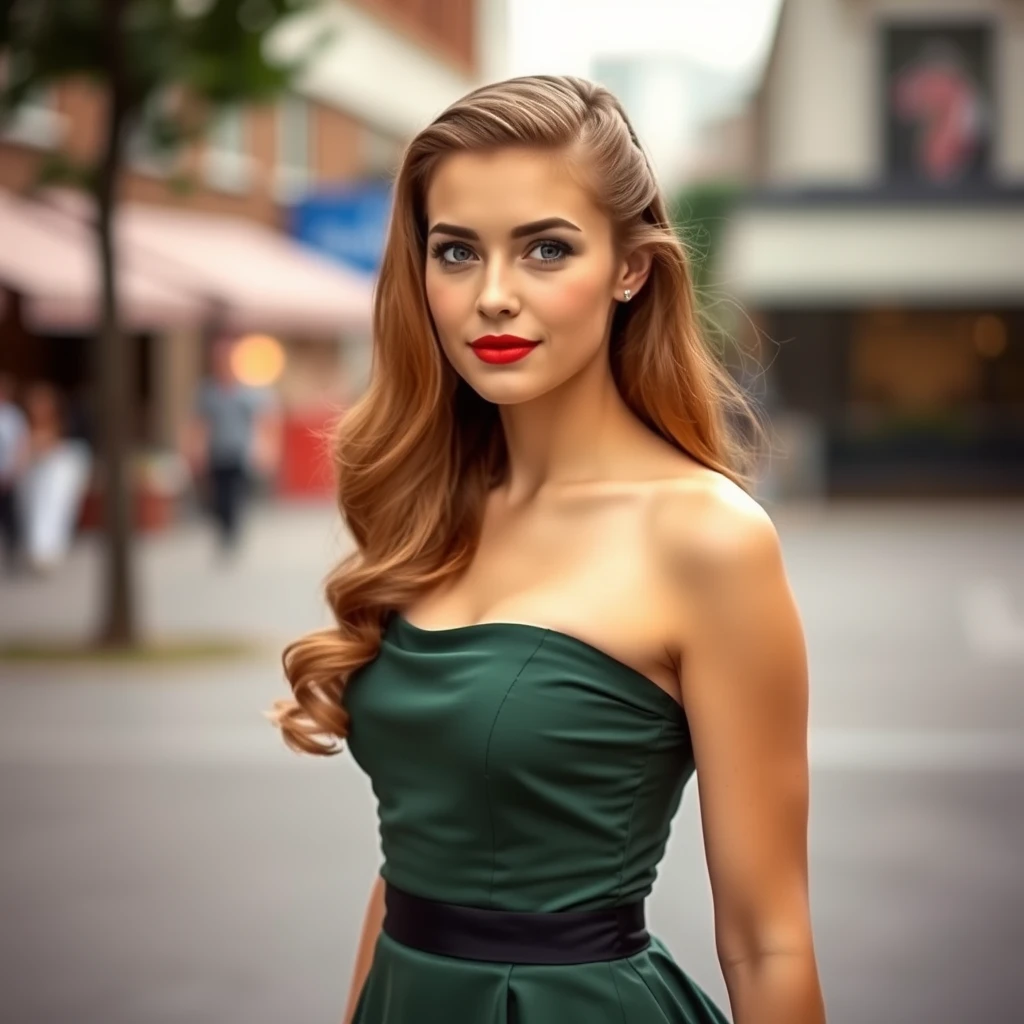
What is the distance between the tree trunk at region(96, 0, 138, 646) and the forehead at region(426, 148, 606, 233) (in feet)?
33.3

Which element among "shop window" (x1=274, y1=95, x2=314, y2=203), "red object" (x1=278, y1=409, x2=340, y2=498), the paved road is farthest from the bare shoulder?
"shop window" (x1=274, y1=95, x2=314, y2=203)

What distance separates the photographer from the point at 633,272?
7.25 ft

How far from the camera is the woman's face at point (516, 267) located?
2068 mm

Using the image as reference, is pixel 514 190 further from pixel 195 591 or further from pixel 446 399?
pixel 195 591

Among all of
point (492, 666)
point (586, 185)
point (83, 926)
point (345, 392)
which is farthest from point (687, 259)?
point (345, 392)

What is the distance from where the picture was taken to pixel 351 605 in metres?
2.32

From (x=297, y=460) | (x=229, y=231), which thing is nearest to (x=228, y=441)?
(x=297, y=460)

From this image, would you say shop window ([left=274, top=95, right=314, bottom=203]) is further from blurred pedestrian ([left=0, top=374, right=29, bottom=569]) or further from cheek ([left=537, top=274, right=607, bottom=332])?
cheek ([left=537, top=274, right=607, bottom=332])

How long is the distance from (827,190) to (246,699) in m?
23.2

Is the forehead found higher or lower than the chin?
higher

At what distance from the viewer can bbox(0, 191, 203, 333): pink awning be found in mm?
19750

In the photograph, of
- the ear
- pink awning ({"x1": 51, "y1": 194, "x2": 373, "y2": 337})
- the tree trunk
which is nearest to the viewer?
the ear

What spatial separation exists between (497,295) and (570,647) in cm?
40

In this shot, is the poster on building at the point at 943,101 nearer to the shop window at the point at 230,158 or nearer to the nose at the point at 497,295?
the shop window at the point at 230,158
